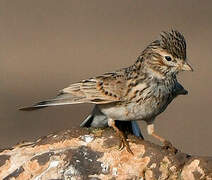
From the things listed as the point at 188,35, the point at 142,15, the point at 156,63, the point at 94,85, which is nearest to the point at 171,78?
the point at 156,63

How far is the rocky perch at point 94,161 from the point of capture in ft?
25.6

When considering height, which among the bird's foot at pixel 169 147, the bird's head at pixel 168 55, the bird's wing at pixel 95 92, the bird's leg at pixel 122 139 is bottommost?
the bird's foot at pixel 169 147

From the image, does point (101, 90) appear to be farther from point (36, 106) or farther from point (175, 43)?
point (175, 43)

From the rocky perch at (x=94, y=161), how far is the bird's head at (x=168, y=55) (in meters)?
1.33

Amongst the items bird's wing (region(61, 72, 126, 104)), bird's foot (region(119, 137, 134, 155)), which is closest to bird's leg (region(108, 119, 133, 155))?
bird's foot (region(119, 137, 134, 155))

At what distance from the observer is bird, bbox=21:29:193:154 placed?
A: 30.7ft

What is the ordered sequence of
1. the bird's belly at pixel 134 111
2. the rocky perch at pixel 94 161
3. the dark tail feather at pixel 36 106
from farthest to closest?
the dark tail feather at pixel 36 106 → the bird's belly at pixel 134 111 → the rocky perch at pixel 94 161

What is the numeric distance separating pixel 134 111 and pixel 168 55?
2.14 ft

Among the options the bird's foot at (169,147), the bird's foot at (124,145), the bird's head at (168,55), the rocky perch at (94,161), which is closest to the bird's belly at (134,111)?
the bird's head at (168,55)

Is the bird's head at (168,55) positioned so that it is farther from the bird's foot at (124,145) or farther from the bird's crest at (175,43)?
the bird's foot at (124,145)

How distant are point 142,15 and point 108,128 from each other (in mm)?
15149

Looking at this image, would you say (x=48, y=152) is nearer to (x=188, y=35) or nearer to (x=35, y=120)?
(x=35, y=120)

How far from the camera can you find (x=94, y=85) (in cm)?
992

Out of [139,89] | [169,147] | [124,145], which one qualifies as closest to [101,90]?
[139,89]
